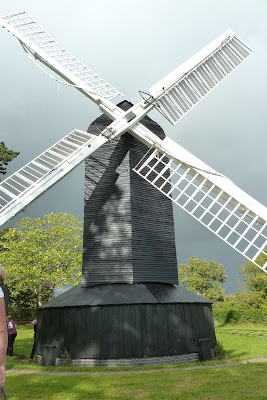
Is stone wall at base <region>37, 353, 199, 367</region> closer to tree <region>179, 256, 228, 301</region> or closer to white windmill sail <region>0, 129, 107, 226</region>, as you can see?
white windmill sail <region>0, 129, 107, 226</region>

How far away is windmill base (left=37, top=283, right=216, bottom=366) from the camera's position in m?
11.0

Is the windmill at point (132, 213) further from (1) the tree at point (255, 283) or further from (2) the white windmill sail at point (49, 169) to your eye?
(1) the tree at point (255, 283)

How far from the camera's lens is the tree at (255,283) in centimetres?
3724

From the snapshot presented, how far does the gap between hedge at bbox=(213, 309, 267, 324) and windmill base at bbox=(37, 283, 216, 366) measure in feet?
70.8

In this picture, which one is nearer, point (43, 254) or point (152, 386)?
point (152, 386)

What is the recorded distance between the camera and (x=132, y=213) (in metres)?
13.3

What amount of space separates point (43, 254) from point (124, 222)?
57.0 ft

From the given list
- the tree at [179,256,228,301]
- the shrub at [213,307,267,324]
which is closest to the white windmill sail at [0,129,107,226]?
the shrub at [213,307,267,324]

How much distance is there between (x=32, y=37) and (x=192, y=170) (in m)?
9.23

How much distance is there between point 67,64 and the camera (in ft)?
46.8

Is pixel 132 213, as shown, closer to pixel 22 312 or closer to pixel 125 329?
pixel 125 329

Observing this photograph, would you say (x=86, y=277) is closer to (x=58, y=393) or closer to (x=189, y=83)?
(x=58, y=393)

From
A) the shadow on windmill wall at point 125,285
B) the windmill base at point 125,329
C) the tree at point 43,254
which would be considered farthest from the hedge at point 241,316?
the windmill base at point 125,329

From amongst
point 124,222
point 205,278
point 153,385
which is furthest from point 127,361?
point 205,278
